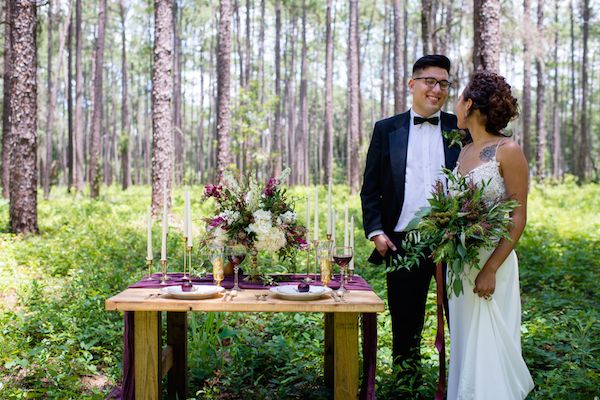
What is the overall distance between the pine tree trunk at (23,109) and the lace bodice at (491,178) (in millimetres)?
8258

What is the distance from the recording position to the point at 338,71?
146 ft

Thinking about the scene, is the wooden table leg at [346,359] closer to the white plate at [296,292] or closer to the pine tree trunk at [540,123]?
the white plate at [296,292]

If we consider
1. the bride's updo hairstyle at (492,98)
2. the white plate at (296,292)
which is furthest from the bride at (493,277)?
the white plate at (296,292)

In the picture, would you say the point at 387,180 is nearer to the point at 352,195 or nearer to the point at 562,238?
the point at 562,238

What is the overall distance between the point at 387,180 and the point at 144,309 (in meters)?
1.73

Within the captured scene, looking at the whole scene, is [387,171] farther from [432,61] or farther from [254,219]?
[254,219]

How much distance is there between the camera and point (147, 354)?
3150 mm

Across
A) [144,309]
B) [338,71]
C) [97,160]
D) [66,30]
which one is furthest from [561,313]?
[338,71]

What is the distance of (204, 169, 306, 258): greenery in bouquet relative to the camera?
3348mm

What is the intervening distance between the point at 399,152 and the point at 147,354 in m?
1.97

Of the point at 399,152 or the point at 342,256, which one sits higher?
the point at 399,152

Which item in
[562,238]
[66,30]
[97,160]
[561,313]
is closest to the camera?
[561,313]

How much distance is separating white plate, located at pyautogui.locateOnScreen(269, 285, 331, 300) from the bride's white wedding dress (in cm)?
80

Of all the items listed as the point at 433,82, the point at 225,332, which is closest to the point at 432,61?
the point at 433,82
